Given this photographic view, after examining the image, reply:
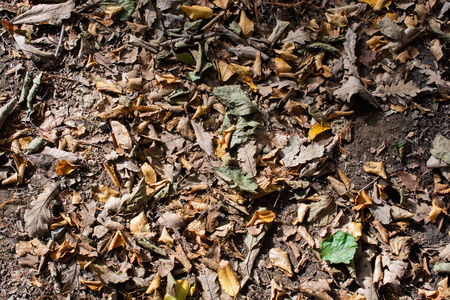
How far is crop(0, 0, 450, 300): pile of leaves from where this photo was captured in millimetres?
2357

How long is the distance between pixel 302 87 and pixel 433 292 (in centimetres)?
179

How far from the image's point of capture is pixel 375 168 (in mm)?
2543

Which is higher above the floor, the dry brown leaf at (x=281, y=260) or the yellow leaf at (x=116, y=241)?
the yellow leaf at (x=116, y=241)

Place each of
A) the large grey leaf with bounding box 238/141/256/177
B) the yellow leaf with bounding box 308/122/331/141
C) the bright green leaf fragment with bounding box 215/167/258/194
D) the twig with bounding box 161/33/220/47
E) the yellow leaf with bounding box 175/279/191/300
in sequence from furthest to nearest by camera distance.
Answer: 1. the twig with bounding box 161/33/220/47
2. the yellow leaf with bounding box 308/122/331/141
3. the large grey leaf with bounding box 238/141/256/177
4. the bright green leaf fragment with bounding box 215/167/258/194
5. the yellow leaf with bounding box 175/279/191/300

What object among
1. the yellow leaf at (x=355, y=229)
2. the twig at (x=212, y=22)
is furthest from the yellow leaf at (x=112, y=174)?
the yellow leaf at (x=355, y=229)

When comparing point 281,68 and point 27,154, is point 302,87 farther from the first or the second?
point 27,154

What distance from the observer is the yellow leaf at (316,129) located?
259 centimetres

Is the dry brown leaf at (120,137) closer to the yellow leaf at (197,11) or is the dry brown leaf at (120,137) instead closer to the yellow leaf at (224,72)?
the yellow leaf at (224,72)

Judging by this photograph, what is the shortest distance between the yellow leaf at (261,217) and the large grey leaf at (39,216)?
4.88 ft

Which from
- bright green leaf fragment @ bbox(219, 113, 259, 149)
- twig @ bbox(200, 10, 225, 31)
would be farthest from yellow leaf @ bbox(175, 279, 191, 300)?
twig @ bbox(200, 10, 225, 31)

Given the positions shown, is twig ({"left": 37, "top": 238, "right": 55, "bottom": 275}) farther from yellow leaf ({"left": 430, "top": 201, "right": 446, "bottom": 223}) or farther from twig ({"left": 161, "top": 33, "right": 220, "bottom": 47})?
yellow leaf ({"left": 430, "top": 201, "right": 446, "bottom": 223})

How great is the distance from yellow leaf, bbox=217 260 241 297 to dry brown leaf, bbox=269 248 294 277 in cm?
30

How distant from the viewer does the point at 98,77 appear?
2725 millimetres

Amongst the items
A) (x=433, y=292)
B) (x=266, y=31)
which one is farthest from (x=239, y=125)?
(x=433, y=292)
